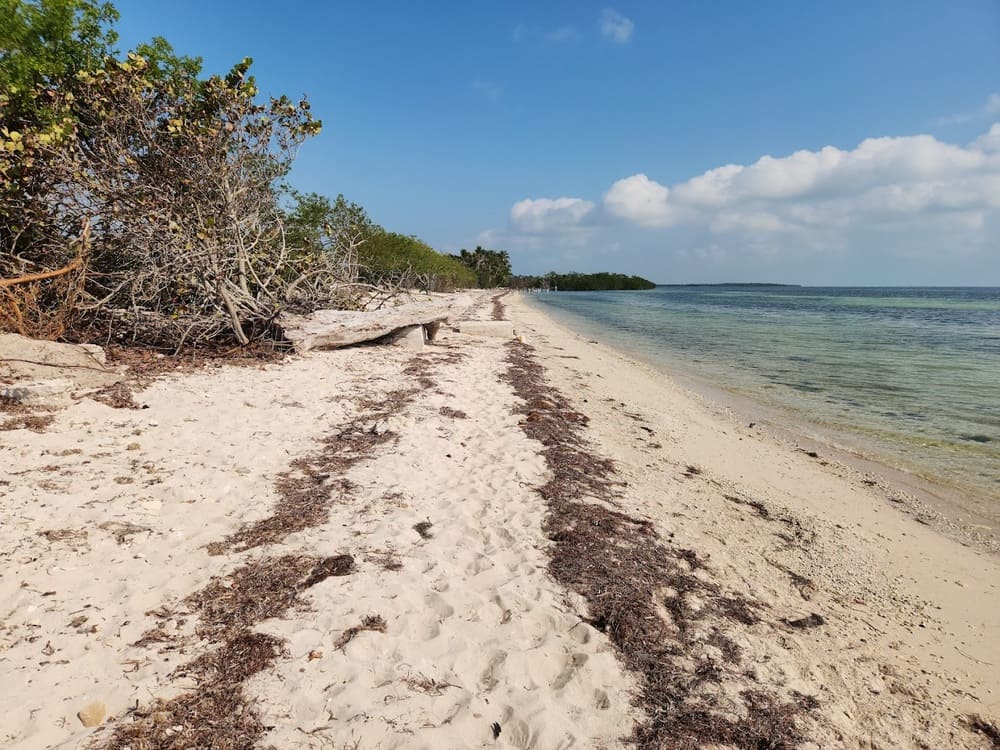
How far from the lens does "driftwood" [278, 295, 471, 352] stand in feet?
34.4

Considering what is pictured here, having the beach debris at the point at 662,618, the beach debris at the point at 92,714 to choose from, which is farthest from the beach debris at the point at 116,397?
the beach debris at the point at 662,618

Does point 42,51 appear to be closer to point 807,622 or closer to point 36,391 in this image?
point 36,391

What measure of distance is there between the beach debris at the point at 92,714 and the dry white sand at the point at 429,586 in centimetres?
2

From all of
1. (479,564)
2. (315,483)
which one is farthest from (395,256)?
(479,564)

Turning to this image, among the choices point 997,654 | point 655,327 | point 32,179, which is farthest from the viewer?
point 655,327

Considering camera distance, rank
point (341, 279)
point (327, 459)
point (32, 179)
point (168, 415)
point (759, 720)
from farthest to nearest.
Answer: point (341, 279) < point (32, 179) < point (168, 415) < point (327, 459) < point (759, 720)

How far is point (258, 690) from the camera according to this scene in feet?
7.88

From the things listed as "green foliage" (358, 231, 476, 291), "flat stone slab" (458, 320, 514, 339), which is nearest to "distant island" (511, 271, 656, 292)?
"green foliage" (358, 231, 476, 291)

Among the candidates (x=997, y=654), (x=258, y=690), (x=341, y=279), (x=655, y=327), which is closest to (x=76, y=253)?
(x=341, y=279)

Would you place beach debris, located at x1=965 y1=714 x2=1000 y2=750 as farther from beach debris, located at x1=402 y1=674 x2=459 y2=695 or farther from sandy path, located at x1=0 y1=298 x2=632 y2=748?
beach debris, located at x1=402 y1=674 x2=459 y2=695

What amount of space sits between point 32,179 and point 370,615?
33.5 ft

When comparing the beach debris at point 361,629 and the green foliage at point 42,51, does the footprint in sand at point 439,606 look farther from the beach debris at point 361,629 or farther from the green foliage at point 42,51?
the green foliage at point 42,51

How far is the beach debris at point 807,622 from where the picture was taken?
11.0ft

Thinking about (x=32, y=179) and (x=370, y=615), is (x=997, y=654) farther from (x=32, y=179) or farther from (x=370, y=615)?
(x=32, y=179)
